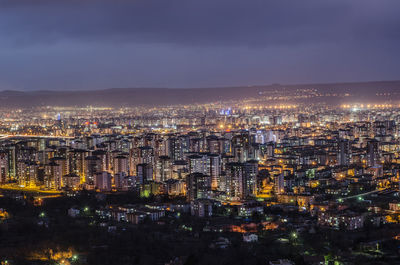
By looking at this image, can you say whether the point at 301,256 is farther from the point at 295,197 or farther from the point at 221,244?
the point at 295,197

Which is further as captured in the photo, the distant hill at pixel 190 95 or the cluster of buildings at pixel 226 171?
the distant hill at pixel 190 95

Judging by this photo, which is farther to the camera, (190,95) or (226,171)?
(190,95)

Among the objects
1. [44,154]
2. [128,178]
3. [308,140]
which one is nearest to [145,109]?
[308,140]

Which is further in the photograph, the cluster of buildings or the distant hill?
the distant hill

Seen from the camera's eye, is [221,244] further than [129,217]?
No

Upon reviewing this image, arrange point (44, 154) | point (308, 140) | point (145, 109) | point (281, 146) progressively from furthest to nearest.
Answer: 1. point (145, 109)
2. point (308, 140)
3. point (281, 146)
4. point (44, 154)

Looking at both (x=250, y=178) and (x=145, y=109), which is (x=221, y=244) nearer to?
(x=250, y=178)

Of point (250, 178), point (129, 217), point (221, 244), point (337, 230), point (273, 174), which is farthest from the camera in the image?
point (273, 174)
